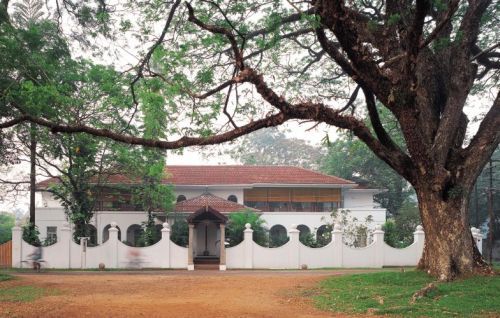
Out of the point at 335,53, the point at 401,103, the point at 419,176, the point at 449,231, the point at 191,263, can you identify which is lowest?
the point at 191,263

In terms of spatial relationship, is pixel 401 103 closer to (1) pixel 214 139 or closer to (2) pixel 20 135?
(1) pixel 214 139

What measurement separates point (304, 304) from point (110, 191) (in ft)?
52.8

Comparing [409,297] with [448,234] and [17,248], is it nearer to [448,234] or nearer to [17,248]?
[448,234]

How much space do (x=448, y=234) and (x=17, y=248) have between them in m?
16.4

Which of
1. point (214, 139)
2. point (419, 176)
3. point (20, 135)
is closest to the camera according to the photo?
point (214, 139)

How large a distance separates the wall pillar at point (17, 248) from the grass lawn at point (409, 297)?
1331 centimetres

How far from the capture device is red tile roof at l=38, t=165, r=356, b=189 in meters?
29.4

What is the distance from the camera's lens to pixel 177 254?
2112cm

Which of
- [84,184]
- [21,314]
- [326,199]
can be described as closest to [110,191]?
[84,184]

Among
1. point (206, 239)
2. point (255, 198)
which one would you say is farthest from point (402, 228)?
point (206, 239)

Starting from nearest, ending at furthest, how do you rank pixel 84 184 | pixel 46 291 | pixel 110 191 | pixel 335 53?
1. pixel 335 53
2. pixel 46 291
3. pixel 84 184
4. pixel 110 191

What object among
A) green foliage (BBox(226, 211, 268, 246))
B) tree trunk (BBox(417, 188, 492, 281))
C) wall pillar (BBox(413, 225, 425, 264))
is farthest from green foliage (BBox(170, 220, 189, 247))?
tree trunk (BBox(417, 188, 492, 281))

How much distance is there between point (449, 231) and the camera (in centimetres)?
1167

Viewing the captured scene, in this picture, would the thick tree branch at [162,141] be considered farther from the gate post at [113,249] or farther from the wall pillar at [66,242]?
the wall pillar at [66,242]
